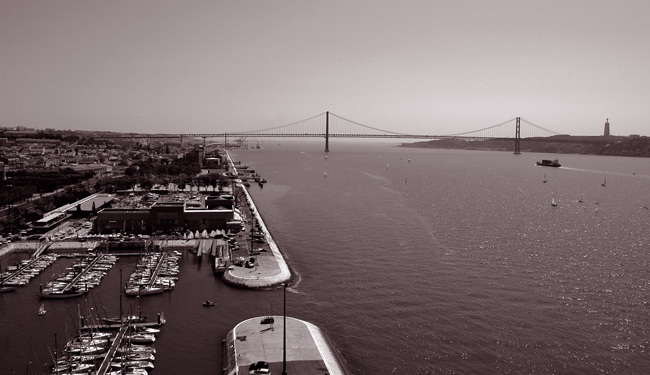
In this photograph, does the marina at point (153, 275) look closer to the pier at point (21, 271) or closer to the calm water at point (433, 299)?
the calm water at point (433, 299)

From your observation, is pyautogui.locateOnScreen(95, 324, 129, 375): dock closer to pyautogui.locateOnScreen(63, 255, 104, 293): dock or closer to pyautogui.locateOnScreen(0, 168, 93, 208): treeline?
pyautogui.locateOnScreen(63, 255, 104, 293): dock

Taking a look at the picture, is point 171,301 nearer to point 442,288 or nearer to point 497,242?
point 442,288

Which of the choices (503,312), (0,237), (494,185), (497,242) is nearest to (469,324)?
(503,312)

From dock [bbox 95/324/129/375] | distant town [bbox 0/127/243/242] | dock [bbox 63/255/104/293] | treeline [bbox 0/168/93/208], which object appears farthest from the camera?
treeline [bbox 0/168/93/208]

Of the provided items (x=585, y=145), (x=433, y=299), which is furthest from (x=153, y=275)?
(x=585, y=145)

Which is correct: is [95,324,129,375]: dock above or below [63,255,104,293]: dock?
below

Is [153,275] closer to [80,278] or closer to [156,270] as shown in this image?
[156,270]

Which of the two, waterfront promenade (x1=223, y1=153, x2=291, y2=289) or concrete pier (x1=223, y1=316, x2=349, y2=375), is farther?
waterfront promenade (x1=223, y1=153, x2=291, y2=289)

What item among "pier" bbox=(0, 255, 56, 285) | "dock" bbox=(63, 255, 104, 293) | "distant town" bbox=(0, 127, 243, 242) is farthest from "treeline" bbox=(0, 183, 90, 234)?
"dock" bbox=(63, 255, 104, 293)

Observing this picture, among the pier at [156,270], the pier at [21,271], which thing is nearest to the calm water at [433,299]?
the pier at [21,271]

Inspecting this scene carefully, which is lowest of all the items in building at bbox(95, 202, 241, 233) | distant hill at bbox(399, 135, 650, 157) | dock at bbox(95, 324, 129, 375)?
dock at bbox(95, 324, 129, 375)
